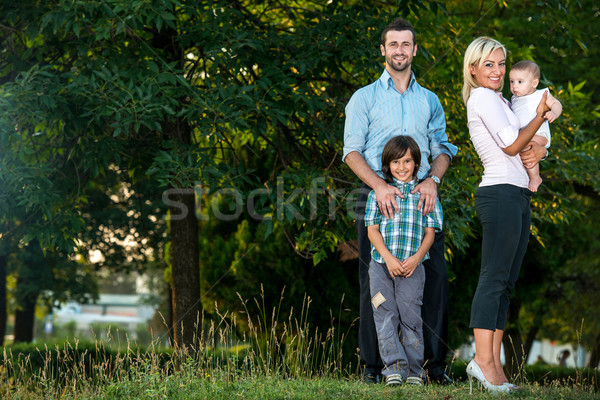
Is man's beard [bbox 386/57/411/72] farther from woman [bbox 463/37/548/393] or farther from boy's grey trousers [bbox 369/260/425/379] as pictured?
boy's grey trousers [bbox 369/260/425/379]

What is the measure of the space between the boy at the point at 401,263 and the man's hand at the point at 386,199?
0.17 feet

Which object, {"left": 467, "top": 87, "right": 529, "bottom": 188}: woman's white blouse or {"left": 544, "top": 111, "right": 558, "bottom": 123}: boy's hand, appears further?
{"left": 467, "top": 87, "right": 529, "bottom": 188}: woman's white blouse

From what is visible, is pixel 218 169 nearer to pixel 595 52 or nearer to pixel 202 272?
pixel 202 272

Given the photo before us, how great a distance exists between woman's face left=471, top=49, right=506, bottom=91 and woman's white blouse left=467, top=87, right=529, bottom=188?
0.07m

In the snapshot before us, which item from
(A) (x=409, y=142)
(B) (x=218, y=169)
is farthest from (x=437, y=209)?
(B) (x=218, y=169)

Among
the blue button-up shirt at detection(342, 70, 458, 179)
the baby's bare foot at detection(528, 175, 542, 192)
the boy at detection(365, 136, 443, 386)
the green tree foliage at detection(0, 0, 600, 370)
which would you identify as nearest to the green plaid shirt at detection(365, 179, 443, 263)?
→ the boy at detection(365, 136, 443, 386)

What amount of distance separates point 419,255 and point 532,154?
917 mm

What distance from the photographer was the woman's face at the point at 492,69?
13.8ft

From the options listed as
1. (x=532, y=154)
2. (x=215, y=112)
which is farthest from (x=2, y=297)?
(x=532, y=154)

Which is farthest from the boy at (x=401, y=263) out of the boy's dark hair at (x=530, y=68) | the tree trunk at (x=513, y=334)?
the tree trunk at (x=513, y=334)

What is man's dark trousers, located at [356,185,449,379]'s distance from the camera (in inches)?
184

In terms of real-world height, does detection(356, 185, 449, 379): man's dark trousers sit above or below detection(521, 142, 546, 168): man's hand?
below

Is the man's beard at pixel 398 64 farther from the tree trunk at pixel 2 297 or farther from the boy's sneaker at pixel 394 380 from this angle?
the tree trunk at pixel 2 297

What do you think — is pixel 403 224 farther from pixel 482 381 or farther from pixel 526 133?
pixel 482 381
